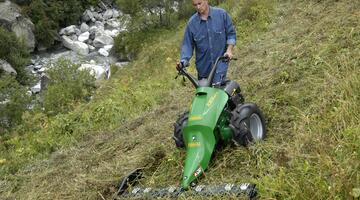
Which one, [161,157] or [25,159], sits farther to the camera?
[25,159]

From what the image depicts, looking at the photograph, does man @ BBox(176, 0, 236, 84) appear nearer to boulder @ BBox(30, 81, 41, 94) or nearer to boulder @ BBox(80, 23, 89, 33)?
boulder @ BBox(30, 81, 41, 94)

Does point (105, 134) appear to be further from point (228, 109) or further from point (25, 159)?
point (228, 109)

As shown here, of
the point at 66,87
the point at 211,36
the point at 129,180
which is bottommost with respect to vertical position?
the point at 66,87

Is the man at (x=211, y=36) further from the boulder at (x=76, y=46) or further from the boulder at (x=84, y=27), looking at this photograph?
the boulder at (x=84, y=27)

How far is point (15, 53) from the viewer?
104ft

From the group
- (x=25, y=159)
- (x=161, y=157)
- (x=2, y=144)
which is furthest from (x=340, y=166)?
(x=2, y=144)

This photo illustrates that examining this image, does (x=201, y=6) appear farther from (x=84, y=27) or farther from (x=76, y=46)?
(x=84, y=27)

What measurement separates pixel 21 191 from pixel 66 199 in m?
1.35

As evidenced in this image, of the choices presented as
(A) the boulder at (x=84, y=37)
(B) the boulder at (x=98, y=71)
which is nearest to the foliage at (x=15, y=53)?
(A) the boulder at (x=84, y=37)

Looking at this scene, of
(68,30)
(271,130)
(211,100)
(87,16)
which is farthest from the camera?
(87,16)

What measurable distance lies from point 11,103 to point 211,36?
18.7 metres

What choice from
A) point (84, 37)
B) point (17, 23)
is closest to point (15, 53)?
point (84, 37)

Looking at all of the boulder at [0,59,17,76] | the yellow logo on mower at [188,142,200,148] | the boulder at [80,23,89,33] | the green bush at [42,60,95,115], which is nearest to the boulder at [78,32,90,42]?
the boulder at [80,23,89,33]

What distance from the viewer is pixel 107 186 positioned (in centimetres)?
A: 557
